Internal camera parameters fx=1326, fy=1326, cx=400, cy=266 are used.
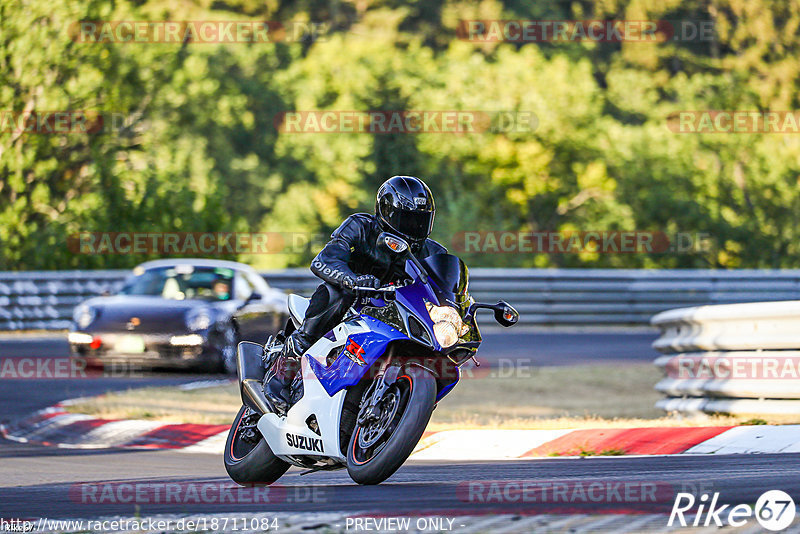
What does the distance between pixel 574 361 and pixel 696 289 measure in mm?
7372

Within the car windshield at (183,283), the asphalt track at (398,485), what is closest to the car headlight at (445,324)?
the asphalt track at (398,485)

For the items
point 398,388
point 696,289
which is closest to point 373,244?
point 398,388

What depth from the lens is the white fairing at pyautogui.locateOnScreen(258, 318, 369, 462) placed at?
6.89 meters

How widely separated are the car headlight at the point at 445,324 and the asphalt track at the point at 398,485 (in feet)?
2.47

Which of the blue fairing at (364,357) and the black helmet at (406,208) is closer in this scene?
the blue fairing at (364,357)

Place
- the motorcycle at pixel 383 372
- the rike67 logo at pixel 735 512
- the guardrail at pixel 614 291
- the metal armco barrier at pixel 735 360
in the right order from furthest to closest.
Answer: the guardrail at pixel 614 291 < the metal armco barrier at pixel 735 360 < the motorcycle at pixel 383 372 < the rike67 logo at pixel 735 512

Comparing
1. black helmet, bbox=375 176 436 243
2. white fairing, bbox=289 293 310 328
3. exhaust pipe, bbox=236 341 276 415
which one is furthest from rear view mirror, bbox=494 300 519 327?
exhaust pipe, bbox=236 341 276 415

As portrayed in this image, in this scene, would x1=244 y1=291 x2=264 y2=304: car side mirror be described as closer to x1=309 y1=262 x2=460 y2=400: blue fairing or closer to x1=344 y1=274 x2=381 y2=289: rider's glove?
x1=309 y1=262 x2=460 y2=400: blue fairing

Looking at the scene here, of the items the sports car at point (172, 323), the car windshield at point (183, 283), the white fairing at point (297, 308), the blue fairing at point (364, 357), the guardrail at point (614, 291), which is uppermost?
the white fairing at point (297, 308)

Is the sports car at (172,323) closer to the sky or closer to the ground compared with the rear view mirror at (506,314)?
closer to the ground

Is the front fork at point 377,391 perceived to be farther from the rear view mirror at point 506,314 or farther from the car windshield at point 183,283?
the car windshield at point 183,283

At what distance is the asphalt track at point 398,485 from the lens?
237 inches

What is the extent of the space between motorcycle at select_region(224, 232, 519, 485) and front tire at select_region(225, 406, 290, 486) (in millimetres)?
192

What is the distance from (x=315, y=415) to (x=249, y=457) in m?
0.83
